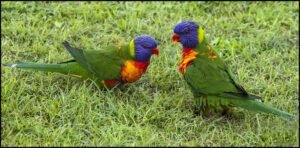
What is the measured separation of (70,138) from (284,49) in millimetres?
2533

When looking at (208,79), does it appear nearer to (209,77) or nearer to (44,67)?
(209,77)

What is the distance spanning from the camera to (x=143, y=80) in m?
4.72

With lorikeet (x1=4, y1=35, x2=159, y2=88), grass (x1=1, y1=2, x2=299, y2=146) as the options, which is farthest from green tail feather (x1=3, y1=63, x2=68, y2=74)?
grass (x1=1, y1=2, x2=299, y2=146)

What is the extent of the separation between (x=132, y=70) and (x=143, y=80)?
0.39 metres

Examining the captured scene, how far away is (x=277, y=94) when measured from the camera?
452 cm

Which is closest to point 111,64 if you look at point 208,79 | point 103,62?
point 103,62

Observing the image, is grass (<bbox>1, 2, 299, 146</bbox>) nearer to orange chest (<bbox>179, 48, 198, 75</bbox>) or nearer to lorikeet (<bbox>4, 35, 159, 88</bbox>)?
lorikeet (<bbox>4, 35, 159, 88</bbox>)

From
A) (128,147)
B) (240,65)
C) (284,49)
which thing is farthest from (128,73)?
(284,49)

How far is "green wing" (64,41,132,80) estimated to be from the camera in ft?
14.3

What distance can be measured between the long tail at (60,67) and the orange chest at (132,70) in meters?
0.35

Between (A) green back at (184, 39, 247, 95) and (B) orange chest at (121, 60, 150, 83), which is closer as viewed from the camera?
(A) green back at (184, 39, 247, 95)

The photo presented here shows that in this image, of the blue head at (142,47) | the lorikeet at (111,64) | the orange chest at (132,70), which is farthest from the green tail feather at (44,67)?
the blue head at (142,47)

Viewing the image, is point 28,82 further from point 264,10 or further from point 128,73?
point 264,10

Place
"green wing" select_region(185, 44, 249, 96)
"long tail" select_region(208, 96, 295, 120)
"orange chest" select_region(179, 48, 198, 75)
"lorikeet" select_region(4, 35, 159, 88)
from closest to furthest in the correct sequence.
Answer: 1. "long tail" select_region(208, 96, 295, 120)
2. "green wing" select_region(185, 44, 249, 96)
3. "orange chest" select_region(179, 48, 198, 75)
4. "lorikeet" select_region(4, 35, 159, 88)
